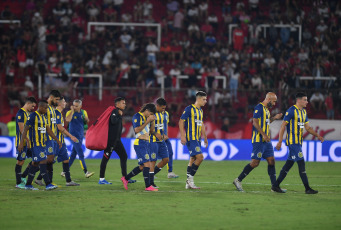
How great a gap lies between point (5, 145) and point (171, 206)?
1301cm

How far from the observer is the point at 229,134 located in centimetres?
2312

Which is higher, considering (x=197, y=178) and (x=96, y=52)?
(x=96, y=52)

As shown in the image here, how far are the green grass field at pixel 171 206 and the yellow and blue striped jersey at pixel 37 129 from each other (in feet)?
3.37

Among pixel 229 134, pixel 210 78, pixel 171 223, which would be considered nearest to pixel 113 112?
pixel 171 223

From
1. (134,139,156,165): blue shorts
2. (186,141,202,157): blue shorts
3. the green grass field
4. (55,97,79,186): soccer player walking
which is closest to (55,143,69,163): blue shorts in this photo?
(55,97,79,186): soccer player walking

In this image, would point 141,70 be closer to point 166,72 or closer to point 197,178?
point 166,72

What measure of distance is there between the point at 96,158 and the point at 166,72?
7.71 meters

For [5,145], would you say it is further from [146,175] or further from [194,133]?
[194,133]

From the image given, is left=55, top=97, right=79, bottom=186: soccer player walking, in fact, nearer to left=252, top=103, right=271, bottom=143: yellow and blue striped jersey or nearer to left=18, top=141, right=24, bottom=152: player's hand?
left=18, top=141, right=24, bottom=152: player's hand

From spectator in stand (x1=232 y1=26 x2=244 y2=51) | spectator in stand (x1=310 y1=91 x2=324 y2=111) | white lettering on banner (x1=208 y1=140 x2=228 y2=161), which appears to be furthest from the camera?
spectator in stand (x1=232 y1=26 x2=244 y2=51)

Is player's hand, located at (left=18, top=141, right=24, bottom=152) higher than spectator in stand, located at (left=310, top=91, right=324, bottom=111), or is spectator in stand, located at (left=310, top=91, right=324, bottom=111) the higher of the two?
spectator in stand, located at (left=310, top=91, right=324, bottom=111)

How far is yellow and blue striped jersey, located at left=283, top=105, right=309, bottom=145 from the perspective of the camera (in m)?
12.0

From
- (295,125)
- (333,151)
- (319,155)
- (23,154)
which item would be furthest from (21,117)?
(333,151)

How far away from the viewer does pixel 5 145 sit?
854 inches
